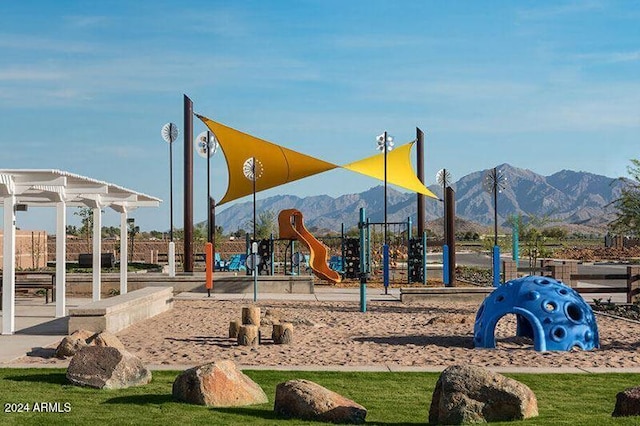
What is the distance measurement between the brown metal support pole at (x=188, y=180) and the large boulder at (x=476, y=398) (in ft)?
71.6

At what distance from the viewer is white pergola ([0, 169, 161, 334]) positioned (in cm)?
1503

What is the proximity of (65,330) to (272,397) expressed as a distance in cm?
753

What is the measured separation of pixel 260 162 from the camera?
1292 inches

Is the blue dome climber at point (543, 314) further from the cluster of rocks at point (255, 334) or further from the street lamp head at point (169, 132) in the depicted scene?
the street lamp head at point (169, 132)

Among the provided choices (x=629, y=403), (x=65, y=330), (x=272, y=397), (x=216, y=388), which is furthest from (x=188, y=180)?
(x=629, y=403)

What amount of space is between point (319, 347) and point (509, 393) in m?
5.95

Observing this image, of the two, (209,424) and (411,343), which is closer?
(209,424)

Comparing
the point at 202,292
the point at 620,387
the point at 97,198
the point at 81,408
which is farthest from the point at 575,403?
the point at 202,292

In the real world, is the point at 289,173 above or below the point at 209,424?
above

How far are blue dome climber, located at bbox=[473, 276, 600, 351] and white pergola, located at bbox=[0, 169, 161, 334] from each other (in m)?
7.43

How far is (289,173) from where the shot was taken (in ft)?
109

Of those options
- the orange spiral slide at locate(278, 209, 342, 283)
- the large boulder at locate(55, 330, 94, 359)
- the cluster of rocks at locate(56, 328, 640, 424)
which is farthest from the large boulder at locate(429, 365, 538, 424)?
the orange spiral slide at locate(278, 209, 342, 283)

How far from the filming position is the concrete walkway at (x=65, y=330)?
11.1 meters

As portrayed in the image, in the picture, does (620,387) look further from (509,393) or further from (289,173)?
(289,173)
